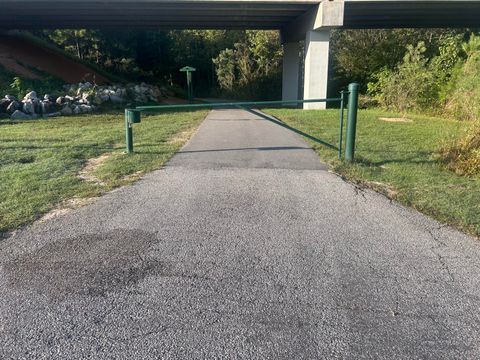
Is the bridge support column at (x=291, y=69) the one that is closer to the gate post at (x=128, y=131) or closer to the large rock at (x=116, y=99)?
the large rock at (x=116, y=99)

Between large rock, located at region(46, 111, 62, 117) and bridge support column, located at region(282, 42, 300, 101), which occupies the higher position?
bridge support column, located at region(282, 42, 300, 101)

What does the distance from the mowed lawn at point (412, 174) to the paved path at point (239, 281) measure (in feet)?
1.41

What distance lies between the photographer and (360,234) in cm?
421

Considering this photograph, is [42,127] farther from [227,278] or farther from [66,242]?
[227,278]

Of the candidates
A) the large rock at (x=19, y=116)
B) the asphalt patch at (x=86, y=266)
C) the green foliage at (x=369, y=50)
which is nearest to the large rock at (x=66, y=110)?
the large rock at (x=19, y=116)

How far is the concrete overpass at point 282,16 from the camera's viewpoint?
17.2 meters

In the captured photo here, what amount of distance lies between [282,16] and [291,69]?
14.8 ft

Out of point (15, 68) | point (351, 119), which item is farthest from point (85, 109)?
point (351, 119)

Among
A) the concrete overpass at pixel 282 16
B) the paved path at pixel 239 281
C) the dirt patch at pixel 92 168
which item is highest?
the concrete overpass at pixel 282 16

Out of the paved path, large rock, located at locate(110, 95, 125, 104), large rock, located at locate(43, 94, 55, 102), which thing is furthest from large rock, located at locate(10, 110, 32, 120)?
the paved path

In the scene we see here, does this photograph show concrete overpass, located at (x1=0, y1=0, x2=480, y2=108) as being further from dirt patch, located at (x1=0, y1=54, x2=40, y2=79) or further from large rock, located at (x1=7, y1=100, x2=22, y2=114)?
large rock, located at (x1=7, y1=100, x2=22, y2=114)

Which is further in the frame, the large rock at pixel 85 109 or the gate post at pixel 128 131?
the large rock at pixel 85 109

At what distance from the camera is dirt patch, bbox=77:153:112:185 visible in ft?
20.3

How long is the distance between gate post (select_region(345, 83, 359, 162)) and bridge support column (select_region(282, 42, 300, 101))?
58.4 ft
